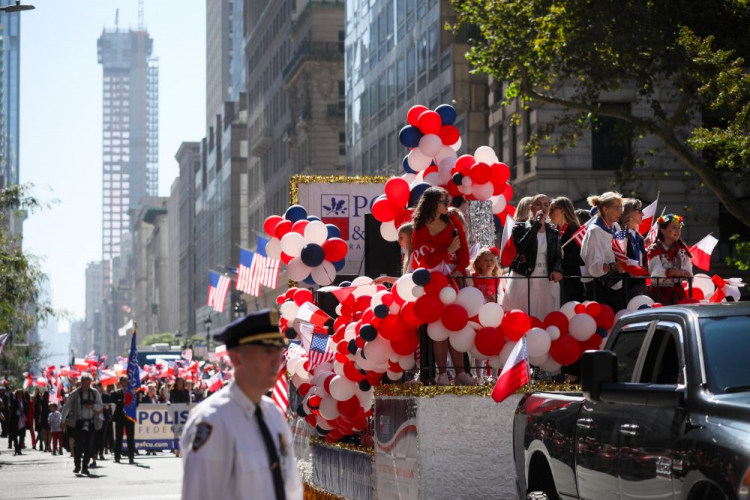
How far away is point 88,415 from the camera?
90.9 ft

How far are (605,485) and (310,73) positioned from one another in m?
82.7

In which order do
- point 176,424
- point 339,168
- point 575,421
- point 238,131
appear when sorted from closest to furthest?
point 575,421 < point 176,424 < point 339,168 < point 238,131

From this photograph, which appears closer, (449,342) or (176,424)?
(449,342)

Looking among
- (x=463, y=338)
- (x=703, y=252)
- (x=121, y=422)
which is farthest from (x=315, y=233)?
(x=121, y=422)

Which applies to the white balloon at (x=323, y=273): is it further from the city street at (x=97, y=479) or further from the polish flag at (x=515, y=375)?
the polish flag at (x=515, y=375)

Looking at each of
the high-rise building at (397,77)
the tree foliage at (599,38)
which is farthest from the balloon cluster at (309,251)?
the high-rise building at (397,77)

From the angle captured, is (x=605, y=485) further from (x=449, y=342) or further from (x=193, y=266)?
(x=193, y=266)

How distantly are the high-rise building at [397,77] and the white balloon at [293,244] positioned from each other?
119ft

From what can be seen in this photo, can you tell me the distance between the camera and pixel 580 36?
29281 millimetres

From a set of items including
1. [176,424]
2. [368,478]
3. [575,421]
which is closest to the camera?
[575,421]

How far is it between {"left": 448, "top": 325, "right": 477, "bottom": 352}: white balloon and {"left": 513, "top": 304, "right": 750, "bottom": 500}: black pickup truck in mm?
2724

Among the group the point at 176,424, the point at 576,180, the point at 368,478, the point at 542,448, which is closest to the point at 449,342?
the point at 368,478

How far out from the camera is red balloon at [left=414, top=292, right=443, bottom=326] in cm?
1142

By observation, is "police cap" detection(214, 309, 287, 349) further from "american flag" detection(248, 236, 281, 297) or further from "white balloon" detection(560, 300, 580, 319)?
"american flag" detection(248, 236, 281, 297)
